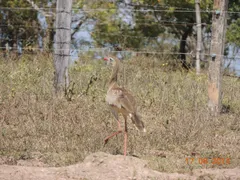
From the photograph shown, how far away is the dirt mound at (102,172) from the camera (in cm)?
618

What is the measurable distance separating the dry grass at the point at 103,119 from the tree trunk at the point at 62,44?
0.37 meters

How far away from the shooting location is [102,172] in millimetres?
6285

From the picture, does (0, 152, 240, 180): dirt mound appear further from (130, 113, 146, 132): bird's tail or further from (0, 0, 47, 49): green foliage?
(0, 0, 47, 49): green foliage

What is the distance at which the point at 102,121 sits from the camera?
928 centimetres

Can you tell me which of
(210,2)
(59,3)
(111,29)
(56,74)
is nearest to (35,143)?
(56,74)

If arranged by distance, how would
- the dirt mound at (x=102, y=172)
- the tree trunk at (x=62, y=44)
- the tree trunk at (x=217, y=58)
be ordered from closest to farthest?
the dirt mound at (x=102, y=172), the tree trunk at (x=62, y=44), the tree trunk at (x=217, y=58)

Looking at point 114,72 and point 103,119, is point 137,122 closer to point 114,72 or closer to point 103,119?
point 114,72

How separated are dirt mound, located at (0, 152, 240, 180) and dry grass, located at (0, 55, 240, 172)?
0.44 m

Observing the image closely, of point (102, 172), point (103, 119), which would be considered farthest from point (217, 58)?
point (102, 172)

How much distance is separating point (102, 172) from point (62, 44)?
4.61 metres

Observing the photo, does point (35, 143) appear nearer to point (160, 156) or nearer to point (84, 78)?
point (160, 156)

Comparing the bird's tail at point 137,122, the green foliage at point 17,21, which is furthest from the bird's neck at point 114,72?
the green foliage at point 17,21
